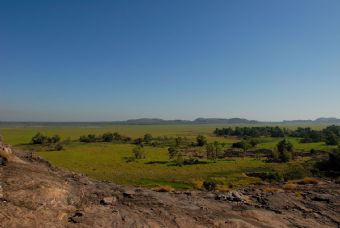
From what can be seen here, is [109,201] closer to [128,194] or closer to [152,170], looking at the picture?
[128,194]

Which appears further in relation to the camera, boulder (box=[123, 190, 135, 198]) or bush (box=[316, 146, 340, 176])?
bush (box=[316, 146, 340, 176])

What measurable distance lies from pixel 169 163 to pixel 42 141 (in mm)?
76662

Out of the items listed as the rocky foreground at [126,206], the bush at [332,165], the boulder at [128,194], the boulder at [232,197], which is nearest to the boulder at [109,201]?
the rocky foreground at [126,206]

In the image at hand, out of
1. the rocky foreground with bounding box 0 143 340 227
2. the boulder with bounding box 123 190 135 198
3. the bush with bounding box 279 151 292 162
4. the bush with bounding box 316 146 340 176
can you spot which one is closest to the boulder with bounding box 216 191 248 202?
the rocky foreground with bounding box 0 143 340 227

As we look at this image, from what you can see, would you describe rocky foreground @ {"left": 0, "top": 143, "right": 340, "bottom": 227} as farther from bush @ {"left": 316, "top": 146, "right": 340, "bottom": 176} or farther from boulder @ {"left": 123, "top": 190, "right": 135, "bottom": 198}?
bush @ {"left": 316, "top": 146, "right": 340, "bottom": 176}

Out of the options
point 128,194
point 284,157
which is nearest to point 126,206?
point 128,194

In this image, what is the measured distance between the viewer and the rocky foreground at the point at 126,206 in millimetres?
15898

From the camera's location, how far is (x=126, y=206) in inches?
757

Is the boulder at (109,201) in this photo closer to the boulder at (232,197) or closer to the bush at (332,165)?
the boulder at (232,197)

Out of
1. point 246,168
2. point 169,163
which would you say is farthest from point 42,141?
point 246,168

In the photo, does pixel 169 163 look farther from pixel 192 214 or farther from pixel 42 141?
pixel 42 141

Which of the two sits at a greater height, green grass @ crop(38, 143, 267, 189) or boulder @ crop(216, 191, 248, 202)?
boulder @ crop(216, 191, 248, 202)

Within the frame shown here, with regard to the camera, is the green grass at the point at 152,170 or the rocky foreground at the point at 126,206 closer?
the rocky foreground at the point at 126,206

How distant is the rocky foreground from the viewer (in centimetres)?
1590
